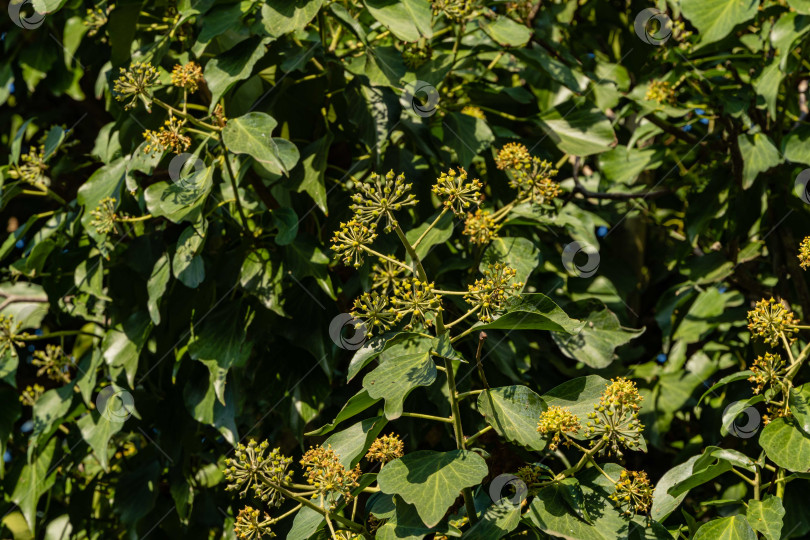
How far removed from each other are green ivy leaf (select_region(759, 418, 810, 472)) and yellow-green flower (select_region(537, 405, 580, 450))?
0.43 meters

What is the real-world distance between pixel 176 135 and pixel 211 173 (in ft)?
0.53

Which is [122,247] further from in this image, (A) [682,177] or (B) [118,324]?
(A) [682,177]

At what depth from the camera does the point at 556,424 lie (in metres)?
1.68

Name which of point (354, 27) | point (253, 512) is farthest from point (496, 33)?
point (253, 512)

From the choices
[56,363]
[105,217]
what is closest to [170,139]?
[105,217]

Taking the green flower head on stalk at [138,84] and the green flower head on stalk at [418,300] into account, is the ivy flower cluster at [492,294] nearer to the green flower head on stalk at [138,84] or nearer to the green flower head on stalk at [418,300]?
the green flower head on stalk at [418,300]

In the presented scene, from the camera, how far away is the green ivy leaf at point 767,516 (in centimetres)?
170

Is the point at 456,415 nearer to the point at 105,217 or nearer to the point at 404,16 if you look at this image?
the point at 404,16

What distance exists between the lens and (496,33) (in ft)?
8.48

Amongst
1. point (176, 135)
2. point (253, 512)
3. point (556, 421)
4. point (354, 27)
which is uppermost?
point (354, 27)

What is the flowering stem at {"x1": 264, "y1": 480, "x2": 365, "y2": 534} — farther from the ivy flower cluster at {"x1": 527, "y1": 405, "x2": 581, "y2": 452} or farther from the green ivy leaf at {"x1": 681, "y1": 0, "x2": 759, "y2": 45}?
the green ivy leaf at {"x1": 681, "y1": 0, "x2": 759, "y2": 45}

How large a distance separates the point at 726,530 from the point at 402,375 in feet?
2.41

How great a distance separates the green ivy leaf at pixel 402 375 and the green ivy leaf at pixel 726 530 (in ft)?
2.12

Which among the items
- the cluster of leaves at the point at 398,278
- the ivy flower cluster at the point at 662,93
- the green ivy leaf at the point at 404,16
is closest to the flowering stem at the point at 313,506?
the cluster of leaves at the point at 398,278
